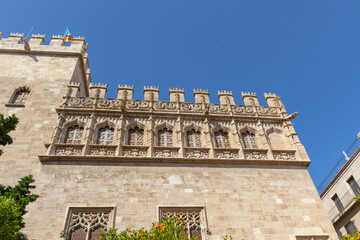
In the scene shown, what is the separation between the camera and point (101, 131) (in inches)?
468

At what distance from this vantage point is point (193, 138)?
1217cm

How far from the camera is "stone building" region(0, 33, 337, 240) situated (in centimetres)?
903

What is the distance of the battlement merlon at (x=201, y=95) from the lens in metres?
14.1

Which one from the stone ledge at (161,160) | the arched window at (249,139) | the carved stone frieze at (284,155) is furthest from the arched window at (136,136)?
the carved stone frieze at (284,155)

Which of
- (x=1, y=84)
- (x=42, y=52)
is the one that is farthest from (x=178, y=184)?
(x=42, y=52)

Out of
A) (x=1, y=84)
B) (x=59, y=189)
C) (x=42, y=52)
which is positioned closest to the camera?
(x=59, y=189)

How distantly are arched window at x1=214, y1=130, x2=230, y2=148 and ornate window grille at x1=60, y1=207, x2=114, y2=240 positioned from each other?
5.36m

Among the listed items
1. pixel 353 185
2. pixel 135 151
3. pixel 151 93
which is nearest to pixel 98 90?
pixel 151 93

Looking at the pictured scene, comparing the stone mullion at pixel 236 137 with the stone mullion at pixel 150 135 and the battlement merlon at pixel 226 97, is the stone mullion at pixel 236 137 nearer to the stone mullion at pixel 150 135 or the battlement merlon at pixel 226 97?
the battlement merlon at pixel 226 97

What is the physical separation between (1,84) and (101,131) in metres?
6.16

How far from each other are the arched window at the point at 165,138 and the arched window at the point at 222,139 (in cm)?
206

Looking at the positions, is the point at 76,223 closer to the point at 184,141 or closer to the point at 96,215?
the point at 96,215

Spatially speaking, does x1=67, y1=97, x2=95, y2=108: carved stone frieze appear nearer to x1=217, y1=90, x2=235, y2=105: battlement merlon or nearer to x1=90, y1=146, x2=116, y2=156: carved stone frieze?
x1=90, y1=146, x2=116, y2=156: carved stone frieze

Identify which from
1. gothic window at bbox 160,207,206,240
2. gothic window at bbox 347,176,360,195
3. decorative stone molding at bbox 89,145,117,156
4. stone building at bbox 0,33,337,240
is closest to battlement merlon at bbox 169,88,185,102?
stone building at bbox 0,33,337,240
